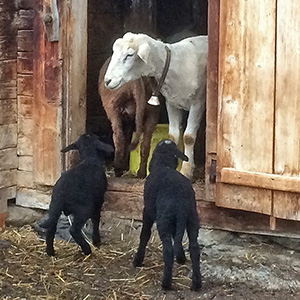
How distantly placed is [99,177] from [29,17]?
5.62ft

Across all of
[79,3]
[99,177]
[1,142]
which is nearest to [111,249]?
[99,177]

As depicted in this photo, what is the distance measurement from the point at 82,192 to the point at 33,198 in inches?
44.6

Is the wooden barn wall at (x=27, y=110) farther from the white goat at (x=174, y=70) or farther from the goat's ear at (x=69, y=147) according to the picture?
the white goat at (x=174, y=70)

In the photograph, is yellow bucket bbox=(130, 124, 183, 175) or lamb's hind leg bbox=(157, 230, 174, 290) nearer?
lamb's hind leg bbox=(157, 230, 174, 290)

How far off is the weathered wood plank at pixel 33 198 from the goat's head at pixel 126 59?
1.42m

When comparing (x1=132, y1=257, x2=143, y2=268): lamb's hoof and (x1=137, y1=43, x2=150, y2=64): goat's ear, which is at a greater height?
(x1=137, y1=43, x2=150, y2=64): goat's ear

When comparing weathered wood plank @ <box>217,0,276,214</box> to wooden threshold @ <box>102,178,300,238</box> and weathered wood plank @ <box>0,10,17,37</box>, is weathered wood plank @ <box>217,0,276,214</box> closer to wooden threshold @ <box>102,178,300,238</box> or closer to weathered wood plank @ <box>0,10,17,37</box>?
wooden threshold @ <box>102,178,300,238</box>

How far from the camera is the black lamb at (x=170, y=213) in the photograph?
3.79m

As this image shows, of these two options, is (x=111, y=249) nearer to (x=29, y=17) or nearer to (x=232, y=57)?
(x=232, y=57)

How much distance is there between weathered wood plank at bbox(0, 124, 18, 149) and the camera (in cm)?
525

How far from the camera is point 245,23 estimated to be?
425 centimetres

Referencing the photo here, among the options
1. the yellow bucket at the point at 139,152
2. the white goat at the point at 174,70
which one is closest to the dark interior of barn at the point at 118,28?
the yellow bucket at the point at 139,152

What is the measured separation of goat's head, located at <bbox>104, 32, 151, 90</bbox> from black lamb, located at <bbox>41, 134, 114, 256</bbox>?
568 millimetres

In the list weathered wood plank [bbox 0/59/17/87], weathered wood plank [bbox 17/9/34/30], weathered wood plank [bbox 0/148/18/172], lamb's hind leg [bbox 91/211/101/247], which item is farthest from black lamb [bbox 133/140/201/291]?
weathered wood plank [bbox 17/9/34/30]
